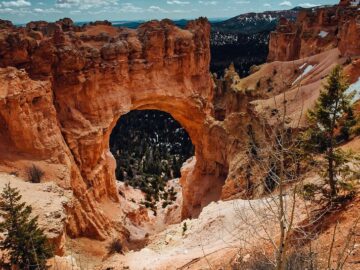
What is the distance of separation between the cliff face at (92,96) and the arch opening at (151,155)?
7778 mm

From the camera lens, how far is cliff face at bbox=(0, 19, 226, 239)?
840 inches

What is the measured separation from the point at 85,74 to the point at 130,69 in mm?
4357

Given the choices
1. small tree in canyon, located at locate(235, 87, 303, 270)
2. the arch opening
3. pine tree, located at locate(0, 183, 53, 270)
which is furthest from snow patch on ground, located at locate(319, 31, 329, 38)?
pine tree, located at locate(0, 183, 53, 270)

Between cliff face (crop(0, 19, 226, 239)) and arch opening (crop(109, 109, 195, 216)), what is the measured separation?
7.78 metres

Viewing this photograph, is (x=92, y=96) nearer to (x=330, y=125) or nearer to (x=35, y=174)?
(x=35, y=174)

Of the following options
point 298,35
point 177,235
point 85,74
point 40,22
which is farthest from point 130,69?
point 298,35

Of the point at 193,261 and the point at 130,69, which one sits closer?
the point at 193,261

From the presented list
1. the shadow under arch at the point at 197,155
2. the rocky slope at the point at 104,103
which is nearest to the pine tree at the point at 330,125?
the rocky slope at the point at 104,103

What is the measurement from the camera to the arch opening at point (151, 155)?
4397 centimetres

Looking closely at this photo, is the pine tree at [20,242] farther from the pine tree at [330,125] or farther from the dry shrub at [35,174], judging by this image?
the pine tree at [330,125]

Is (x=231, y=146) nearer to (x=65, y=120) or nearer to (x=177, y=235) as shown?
(x=177, y=235)

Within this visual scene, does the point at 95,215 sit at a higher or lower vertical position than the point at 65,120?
lower

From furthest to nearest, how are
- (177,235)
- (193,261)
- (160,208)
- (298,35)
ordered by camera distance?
(298,35), (160,208), (177,235), (193,261)

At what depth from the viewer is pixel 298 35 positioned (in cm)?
6469
